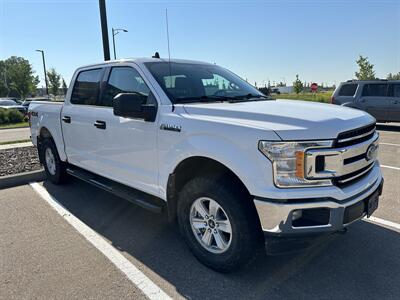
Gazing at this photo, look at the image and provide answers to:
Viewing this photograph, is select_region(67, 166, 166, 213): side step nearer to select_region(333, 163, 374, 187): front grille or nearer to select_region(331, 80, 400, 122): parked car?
select_region(333, 163, 374, 187): front grille

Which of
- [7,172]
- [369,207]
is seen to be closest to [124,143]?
[369,207]

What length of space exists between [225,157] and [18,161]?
6.33m

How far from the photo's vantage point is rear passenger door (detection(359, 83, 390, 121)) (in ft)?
41.8

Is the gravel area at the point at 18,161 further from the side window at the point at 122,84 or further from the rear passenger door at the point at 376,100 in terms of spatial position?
the rear passenger door at the point at 376,100

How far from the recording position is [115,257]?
342 cm

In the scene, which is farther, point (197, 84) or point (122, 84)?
point (122, 84)

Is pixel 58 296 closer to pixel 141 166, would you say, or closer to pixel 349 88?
pixel 141 166

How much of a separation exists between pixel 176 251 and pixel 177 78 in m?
1.85

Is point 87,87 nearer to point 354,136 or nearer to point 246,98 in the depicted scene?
point 246,98

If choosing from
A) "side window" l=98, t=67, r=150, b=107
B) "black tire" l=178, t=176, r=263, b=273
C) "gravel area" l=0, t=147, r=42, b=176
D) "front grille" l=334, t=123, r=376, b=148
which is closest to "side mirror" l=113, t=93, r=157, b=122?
"side window" l=98, t=67, r=150, b=107

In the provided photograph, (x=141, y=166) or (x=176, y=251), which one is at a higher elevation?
(x=141, y=166)

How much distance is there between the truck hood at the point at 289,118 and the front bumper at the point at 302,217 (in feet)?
1.60

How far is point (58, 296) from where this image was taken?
2.79 metres

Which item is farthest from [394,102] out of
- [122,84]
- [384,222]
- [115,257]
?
[115,257]
